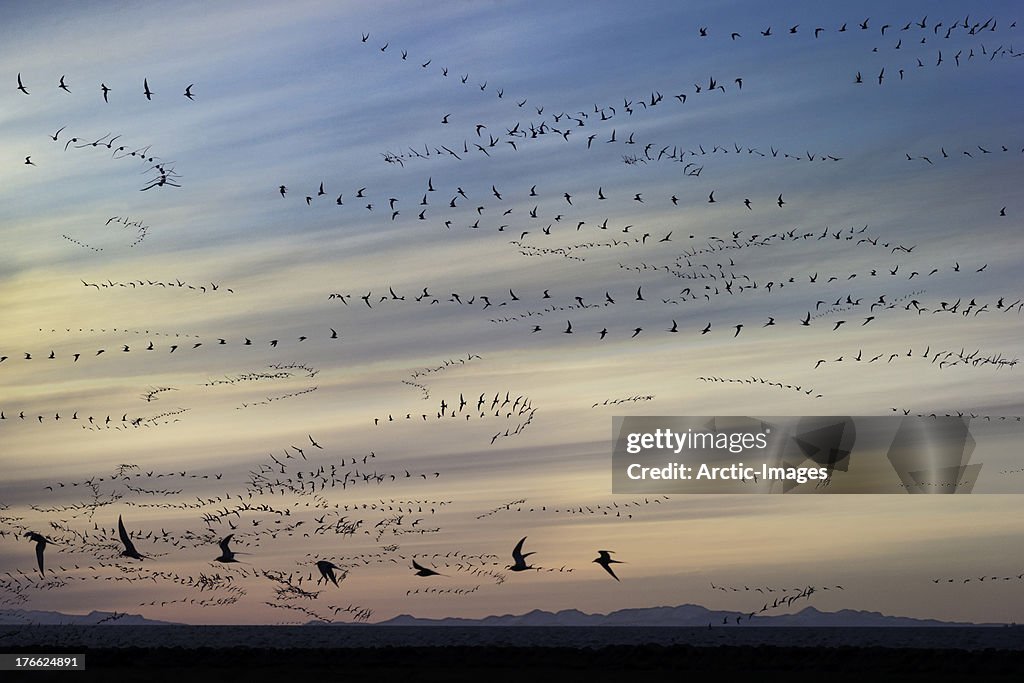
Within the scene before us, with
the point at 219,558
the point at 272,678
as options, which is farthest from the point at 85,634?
the point at 272,678

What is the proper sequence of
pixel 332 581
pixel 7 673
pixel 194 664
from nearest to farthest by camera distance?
pixel 7 673
pixel 194 664
pixel 332 581

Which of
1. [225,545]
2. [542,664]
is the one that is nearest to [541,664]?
[542,664]

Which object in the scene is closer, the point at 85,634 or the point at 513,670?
the point at 513,670

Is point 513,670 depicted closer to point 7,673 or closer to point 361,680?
point 361,680

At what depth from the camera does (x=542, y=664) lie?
1135 inches

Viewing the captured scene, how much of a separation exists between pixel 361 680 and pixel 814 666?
1026cm

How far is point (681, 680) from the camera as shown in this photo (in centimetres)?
2739

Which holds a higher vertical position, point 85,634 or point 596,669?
point 85,634

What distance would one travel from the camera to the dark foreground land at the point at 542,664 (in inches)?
1081

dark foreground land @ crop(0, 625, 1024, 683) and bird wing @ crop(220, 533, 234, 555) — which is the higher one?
bird wing @ crop(220, 533, 234, 555)

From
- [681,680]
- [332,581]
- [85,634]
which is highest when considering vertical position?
[85,634]

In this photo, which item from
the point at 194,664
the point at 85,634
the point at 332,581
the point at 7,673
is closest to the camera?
the point at 7,673

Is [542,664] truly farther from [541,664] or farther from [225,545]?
[225,545]

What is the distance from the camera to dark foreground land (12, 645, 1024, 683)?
27.5m
